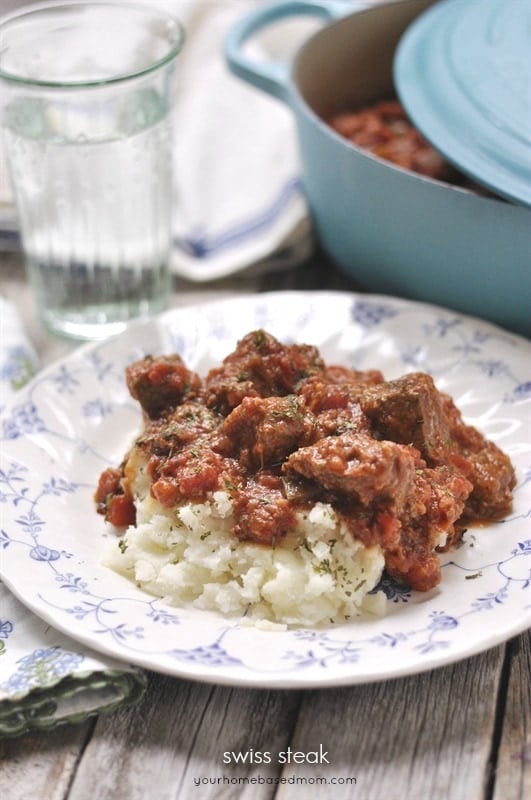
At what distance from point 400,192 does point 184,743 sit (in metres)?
2.31

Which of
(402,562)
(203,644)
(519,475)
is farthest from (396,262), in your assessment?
(203,644)

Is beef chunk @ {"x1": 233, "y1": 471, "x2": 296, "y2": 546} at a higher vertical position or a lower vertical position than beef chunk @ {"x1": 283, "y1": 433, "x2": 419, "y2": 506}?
lower

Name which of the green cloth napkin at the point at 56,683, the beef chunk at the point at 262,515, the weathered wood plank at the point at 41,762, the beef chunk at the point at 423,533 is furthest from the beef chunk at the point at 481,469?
the weathered wood plank at the point at 41,762

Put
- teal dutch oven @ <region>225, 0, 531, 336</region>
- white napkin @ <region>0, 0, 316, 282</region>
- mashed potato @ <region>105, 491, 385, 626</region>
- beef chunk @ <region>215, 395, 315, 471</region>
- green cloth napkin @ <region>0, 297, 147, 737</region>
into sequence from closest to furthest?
green cloth napkin @ <region>0, 297, 147, 737</region>
mashed potato @ <region>105, 491, 385, 626</region>
beef chunk @ <region>215, 395, 315, 471</region>
teal dutch oven @ <region>225, 0, 531, 336</region>
white napkin @ <region>0, 0, 316, 282</region>

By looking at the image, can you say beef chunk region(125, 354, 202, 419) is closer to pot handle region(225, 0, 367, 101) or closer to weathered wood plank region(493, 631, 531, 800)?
→ weathered wood plank region(493, 631, 531, 800)

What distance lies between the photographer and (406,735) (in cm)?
288

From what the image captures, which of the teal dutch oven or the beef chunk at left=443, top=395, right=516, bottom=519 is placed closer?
the beef chunk at left=443, top=395, right=516, bottom=519

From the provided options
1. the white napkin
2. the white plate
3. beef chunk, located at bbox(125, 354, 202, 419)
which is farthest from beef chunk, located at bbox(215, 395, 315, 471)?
the white napkin

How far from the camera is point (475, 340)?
163 inches

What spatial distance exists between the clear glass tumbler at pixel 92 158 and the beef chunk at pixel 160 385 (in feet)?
3.98

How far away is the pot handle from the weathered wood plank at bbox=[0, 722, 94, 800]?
301 cm

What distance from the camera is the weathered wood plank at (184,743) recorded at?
9.20ft

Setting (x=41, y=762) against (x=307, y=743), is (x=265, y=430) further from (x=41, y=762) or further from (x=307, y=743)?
(x=41, y=762)

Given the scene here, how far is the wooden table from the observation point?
2.78 m
